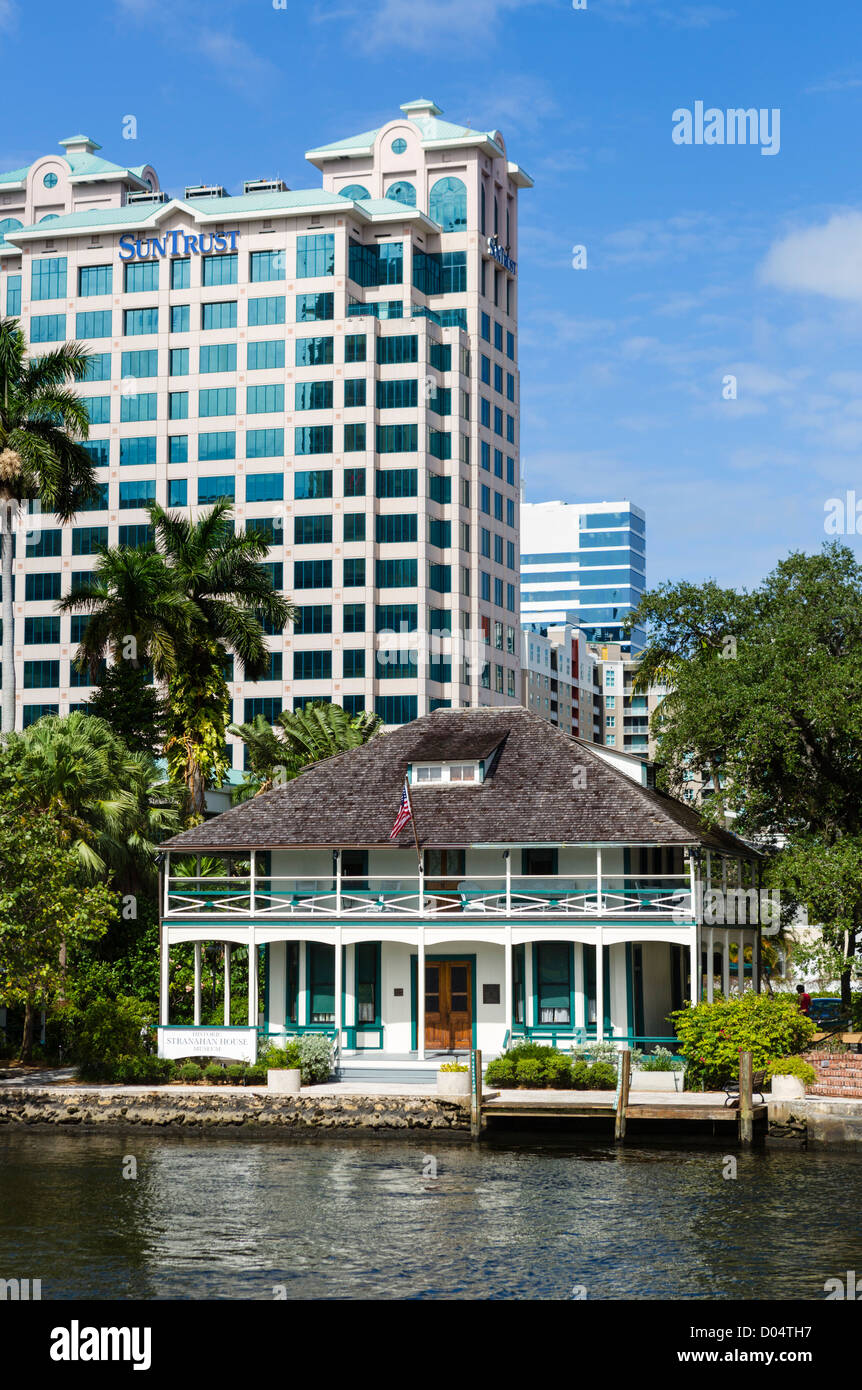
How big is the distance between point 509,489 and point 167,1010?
72.5m

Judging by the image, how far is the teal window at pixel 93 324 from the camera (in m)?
108

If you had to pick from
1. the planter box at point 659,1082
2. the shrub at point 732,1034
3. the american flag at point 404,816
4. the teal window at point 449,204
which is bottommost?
the planter box at point 659,1082

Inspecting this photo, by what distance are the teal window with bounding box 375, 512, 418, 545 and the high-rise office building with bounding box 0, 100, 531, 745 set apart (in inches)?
5.5

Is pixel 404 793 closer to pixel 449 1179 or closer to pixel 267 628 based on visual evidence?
pixel 449 1179

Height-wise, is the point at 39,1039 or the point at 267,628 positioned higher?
the point at 267,628

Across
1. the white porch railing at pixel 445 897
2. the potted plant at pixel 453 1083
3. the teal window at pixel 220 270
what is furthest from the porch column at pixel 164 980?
the teal window at pixel 220 270

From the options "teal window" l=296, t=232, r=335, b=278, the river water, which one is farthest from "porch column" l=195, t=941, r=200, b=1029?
"teal window" l=296, t=232, r=335, b=278

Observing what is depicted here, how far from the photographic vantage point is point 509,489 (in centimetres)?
11194

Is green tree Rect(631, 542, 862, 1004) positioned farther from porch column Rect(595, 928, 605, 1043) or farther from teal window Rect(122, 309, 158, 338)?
teal window Rect(122, 309, 158, 338)

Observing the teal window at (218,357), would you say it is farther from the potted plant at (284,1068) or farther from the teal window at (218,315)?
the potted plant at (284,1068)

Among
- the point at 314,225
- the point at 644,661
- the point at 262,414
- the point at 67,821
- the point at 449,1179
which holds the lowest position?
the point at 449,1179

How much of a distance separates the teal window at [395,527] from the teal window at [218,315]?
16.6 meters

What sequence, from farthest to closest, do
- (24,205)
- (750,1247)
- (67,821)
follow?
(24,205)
(67,821)
(750,1247)

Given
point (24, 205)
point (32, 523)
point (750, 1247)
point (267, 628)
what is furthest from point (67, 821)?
point (24, 205)
